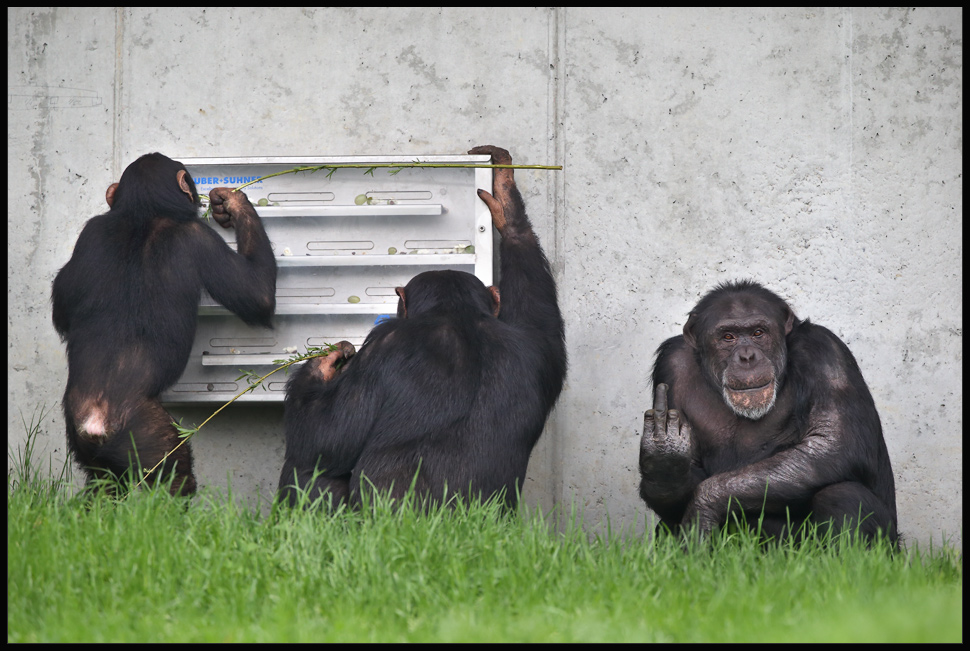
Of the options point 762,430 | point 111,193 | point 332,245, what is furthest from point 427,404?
point 111,193

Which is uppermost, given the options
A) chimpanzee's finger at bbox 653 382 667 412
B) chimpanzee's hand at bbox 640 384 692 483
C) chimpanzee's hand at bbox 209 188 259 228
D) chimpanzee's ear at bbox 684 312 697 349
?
chimpanzee's hand at bbox 209 188 259 228

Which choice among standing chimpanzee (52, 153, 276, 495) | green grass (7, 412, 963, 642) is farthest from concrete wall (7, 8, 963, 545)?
green grass (7, 412, 963, 642)

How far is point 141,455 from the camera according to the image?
4.32 m

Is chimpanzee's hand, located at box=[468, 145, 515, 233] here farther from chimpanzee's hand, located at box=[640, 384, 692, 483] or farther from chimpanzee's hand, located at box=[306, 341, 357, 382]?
chimpanzee's hand, located at box=[640, 384, 692, 483]

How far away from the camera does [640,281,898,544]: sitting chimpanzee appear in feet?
12.7

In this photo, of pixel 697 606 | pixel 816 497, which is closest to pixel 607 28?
pixel 816 497

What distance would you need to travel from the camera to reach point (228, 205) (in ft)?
16.0

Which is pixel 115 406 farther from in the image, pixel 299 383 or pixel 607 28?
pixel 607 28

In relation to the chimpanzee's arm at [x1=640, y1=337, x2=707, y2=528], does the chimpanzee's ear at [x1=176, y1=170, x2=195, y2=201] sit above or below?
above

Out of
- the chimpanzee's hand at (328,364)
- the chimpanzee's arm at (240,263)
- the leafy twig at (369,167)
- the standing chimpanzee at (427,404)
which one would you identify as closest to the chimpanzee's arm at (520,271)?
the leafy twig at (369,167)

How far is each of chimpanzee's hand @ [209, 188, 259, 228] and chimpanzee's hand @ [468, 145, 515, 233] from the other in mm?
1096

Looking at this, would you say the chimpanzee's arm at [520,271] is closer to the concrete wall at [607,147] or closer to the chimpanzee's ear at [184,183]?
the concrete wall at [607,147]

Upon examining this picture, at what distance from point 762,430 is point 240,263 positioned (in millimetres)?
2366

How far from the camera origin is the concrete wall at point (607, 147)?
17.0 ft
